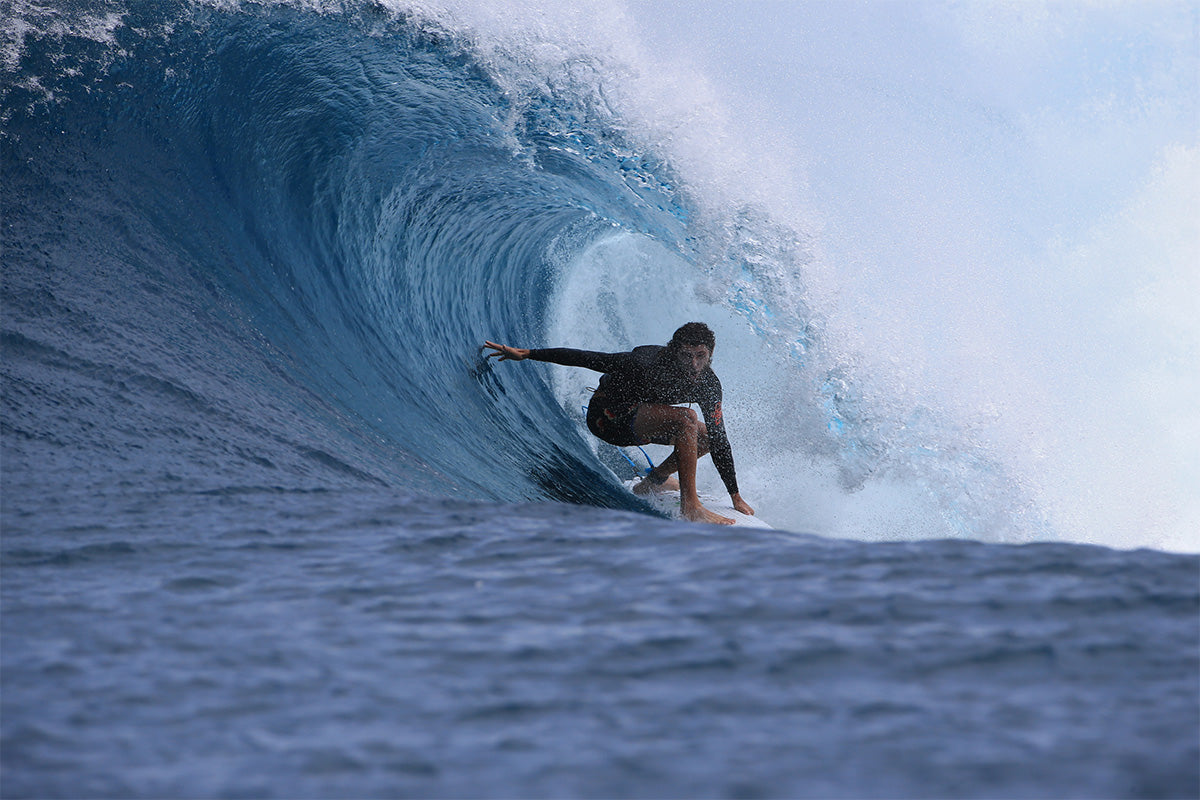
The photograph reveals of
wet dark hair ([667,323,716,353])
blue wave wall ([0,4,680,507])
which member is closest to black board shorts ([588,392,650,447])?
blue wave wall ([0,4,680,507])

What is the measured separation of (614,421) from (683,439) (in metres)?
0.65

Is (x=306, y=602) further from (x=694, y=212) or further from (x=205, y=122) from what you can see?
(x=694, y=212)

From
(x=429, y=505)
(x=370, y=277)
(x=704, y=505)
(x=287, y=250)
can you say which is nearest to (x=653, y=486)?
(x=704, y=505)

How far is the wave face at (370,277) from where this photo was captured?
3393 millimetres

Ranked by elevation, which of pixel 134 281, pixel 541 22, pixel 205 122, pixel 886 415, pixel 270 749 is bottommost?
pixel 270 749

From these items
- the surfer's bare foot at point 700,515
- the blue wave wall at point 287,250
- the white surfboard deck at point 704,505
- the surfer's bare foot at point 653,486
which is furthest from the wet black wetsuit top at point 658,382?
the blue wave wall at point 287,250

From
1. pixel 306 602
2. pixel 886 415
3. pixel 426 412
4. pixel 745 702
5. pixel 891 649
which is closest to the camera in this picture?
pixel 745 702

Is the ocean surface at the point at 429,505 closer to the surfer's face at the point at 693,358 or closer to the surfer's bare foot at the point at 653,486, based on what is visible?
the surfer's bare foot at the point at 653,486

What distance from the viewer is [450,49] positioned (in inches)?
264

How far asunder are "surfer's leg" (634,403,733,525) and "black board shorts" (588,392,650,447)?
8 centimetres

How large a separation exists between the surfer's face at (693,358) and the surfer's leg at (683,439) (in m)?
0.22

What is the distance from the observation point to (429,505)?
8.31ft

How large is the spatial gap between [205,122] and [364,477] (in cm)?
322

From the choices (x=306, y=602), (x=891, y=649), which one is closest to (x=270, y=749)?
(x=306, y=602)
